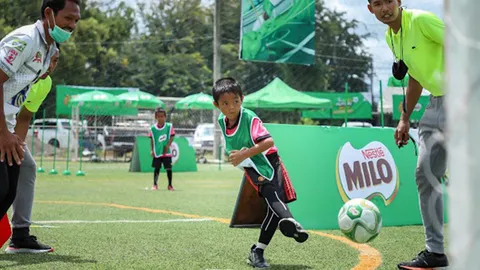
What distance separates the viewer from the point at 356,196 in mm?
7363

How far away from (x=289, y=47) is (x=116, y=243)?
18580 mm

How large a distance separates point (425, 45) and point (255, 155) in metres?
1.46

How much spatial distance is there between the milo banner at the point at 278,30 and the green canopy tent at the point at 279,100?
3630 millimetres

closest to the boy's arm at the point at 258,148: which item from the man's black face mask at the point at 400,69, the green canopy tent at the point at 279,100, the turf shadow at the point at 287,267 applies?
the turf shadow at the point at 287,267

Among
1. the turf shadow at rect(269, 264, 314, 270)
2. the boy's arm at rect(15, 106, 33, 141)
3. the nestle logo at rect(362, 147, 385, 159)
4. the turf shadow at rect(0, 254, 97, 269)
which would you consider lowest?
the turf shadow at rect(0, 254, 97, 269)

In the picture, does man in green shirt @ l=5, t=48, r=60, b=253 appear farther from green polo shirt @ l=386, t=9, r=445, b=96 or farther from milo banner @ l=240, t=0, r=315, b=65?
milo banner @ l=240, t=0, r=315, b=65

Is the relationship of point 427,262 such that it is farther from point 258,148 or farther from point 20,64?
point 20,64

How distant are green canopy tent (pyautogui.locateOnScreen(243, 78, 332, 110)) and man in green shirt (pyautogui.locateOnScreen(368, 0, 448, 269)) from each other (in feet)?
74.1

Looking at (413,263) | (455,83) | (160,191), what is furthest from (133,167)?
(455,83)

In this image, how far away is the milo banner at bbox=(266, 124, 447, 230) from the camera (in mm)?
7168

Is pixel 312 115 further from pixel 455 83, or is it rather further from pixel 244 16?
pixel 455 83

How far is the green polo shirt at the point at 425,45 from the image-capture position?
4.48 metres

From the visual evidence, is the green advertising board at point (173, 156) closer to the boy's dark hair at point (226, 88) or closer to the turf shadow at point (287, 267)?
the boy's dark hair at point (226, 88)

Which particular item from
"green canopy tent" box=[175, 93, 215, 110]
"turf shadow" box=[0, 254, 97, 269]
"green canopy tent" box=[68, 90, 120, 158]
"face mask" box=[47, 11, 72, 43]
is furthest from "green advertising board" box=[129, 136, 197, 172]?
"face mask" box=[47, 11, 72, 43]
